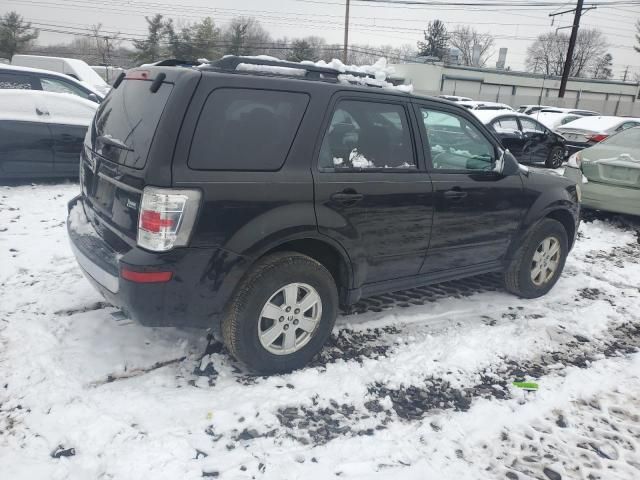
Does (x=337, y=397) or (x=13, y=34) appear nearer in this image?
(x=337, y=397)

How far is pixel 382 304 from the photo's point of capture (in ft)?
14.6

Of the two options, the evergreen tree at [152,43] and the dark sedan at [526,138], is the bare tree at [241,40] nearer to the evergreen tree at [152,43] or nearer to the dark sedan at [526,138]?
the evergreen tree at [152,43]

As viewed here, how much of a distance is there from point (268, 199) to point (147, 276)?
2.63 feet

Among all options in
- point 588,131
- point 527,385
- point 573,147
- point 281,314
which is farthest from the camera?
point 573,147

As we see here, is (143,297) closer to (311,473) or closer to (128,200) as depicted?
(128,200)

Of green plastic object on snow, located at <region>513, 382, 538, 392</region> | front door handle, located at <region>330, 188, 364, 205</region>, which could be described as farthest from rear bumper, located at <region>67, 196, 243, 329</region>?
green plastic object on snow, located at <region>513, 382, 538, 392</region>

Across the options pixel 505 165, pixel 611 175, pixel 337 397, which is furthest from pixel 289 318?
pixel 611 175

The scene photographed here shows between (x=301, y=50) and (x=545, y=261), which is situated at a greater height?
(x=301, y=50)

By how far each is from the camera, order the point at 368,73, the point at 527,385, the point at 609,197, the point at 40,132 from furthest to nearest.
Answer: the point at 609,197 < the point at 40,132 < the point at 368,73 < the point at 527,385

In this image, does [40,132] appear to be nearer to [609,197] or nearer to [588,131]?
[609,197]

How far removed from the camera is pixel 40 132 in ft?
23.1

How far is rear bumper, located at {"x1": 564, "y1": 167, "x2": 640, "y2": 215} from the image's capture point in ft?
23.0

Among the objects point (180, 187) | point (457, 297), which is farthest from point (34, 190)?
point (457, 297)

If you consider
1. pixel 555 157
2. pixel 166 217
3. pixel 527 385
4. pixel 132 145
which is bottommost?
pixel 555 157
